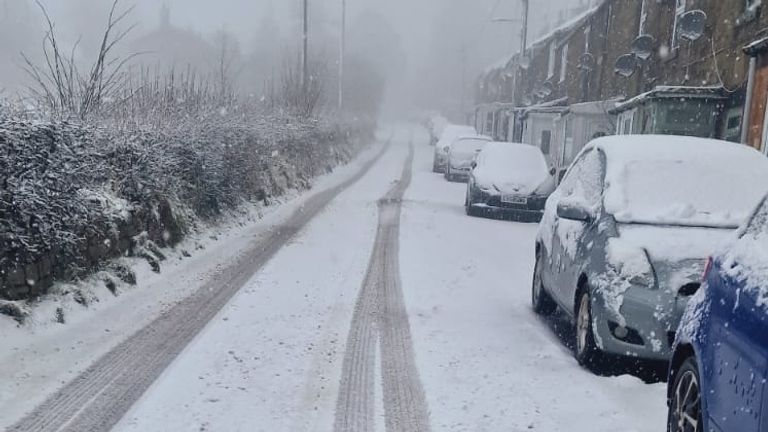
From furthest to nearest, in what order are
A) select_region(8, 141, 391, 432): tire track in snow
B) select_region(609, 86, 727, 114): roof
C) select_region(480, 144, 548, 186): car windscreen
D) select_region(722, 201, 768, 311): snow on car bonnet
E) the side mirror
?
select_region(480, 144, 548, 186): car windscreen
select_region(609, 86, 727, 114): roof
the side mirror
select_region(8, 141, 391, 432): tire track in snow
select_region(722, 201, 768, 311): snow on car bonnet

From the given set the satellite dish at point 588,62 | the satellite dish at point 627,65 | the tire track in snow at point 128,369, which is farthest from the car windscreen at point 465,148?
the tire track in snow at point 128,369

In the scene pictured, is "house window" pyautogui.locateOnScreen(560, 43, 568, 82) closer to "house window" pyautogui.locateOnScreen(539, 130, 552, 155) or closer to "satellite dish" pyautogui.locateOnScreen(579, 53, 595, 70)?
"house window" pyautogui.locateOnScreen(539, 130, 552, 155)

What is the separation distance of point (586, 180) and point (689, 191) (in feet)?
3.50

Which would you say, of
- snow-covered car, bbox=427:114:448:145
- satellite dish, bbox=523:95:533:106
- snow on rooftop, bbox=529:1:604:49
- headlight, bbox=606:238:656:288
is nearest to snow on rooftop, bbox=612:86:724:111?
headlight, bbox=606:238:656:288

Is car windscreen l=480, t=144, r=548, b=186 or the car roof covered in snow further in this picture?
car windscreen l=480, t=144, r=548, b=186

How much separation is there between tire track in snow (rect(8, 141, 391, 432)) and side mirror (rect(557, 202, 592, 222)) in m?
3.24

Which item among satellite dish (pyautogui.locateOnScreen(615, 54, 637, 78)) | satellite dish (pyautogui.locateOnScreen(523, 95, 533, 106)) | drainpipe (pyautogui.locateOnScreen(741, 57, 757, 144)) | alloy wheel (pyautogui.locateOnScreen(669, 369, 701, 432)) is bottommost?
alloy wheel (pyautogui.locateOnScreen(669, 369, 701, 432))

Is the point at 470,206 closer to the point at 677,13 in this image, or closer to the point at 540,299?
the point at 677,13

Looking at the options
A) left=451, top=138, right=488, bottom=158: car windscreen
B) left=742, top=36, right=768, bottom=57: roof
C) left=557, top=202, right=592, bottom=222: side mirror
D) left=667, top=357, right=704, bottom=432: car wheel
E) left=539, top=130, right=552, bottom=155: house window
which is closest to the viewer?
left=667, top=357, right=704, bottom=432: car wheel

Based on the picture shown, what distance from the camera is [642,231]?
4.98 metres

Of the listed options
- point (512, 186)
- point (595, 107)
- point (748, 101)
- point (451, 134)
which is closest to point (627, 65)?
point (595, 107)

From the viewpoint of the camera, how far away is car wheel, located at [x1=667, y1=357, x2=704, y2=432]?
3.19 metres

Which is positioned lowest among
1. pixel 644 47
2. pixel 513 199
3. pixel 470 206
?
pixel 470 206

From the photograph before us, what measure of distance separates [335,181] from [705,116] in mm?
11439
